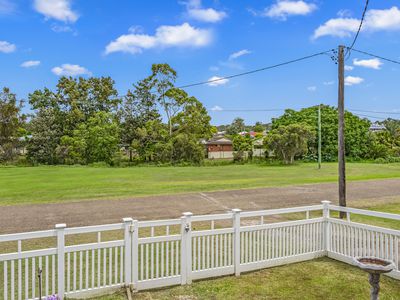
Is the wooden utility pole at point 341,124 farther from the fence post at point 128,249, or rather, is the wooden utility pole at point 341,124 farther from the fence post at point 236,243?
the fence post at point 128,249

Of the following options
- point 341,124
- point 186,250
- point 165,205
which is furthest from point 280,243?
point 165,205

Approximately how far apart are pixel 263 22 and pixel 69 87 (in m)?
31.3

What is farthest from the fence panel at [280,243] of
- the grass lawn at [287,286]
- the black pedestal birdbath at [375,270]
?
the black pedestal birdbath at [375,270]

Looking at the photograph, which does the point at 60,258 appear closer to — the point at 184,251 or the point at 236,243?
the point at 184,251

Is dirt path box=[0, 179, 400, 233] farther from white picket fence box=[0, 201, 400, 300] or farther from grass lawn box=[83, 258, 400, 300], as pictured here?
grass lawn box=[83, 258, 400, 300]

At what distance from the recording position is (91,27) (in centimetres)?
1944

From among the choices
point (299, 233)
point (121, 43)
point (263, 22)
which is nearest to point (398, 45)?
point (263, 22)

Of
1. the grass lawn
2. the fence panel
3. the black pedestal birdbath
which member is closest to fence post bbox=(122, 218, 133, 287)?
the grass lawn

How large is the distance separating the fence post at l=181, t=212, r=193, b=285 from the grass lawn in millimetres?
146

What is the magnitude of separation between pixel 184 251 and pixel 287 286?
1.57 metres

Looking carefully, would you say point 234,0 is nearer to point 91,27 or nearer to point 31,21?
point 91,27

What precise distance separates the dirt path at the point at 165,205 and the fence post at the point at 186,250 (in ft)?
15.3

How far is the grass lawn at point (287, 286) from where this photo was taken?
4.43m

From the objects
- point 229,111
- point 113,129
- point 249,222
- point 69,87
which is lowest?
point 249,222
